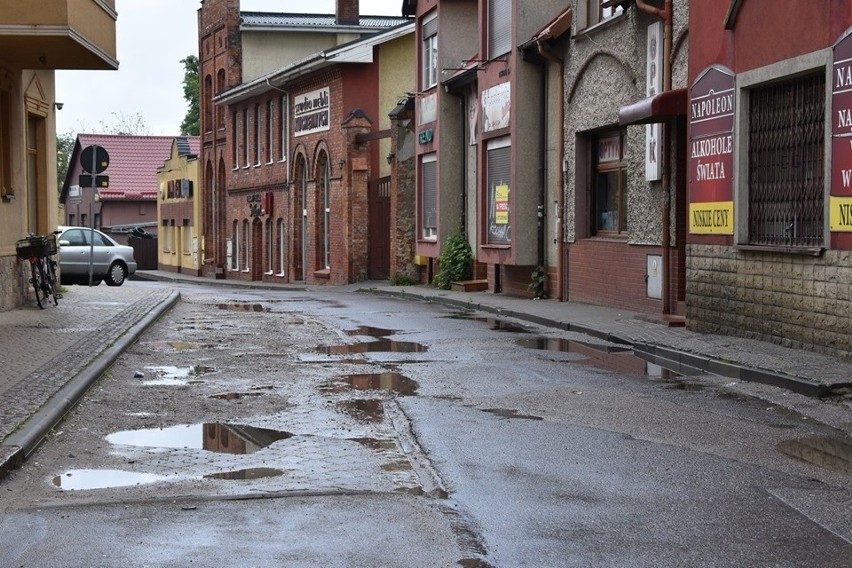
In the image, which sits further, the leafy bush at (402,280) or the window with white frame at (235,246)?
the window with white frame at (235,246)

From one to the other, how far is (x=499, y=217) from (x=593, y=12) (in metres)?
5.63

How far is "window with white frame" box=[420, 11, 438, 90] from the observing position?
3122 centimetres

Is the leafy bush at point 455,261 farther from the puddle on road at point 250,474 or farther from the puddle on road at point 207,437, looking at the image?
the puddle on road at point 250,474

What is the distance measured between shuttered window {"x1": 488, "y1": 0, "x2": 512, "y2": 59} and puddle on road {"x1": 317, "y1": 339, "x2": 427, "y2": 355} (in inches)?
441

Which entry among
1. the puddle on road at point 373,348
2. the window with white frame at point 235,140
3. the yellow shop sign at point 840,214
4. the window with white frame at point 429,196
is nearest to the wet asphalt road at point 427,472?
the puddle on road at point 373,348

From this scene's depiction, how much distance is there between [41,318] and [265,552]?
43.5 feet

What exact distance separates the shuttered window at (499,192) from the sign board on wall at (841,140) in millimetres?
12868

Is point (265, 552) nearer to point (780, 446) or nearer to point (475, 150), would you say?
point (780, 446)

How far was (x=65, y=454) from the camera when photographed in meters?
8.09

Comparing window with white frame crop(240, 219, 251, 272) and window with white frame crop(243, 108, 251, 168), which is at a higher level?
window with white frame crop(243, 108, 251, 168)

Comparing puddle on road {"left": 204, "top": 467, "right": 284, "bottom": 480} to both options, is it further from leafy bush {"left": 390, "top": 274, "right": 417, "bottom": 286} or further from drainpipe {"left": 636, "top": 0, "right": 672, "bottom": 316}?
leafy bush {"left": 390, "top": 274, "right": 417, "bottom": 286}

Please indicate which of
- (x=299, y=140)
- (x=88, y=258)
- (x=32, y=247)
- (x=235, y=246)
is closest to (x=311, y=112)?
(x=299, y=140)

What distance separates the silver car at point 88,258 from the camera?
32656 mm

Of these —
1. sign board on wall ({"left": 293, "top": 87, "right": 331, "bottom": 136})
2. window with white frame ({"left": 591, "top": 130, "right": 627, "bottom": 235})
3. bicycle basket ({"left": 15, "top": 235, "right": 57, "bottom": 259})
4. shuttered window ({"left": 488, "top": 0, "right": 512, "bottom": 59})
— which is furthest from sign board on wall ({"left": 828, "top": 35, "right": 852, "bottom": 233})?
sign board on wall ({"left": 293, "top": 87, "right": 331, "bottom": 136})
